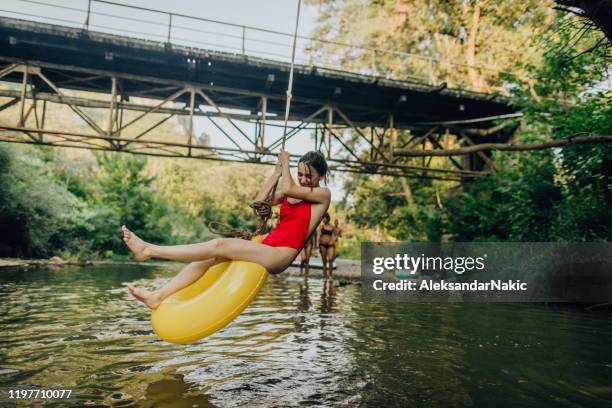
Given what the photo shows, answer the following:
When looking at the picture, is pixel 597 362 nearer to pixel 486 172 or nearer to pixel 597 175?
pixel 597 175

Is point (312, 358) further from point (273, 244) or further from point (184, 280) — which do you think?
point (184, 280)

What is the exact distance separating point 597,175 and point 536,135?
2766 millimetres

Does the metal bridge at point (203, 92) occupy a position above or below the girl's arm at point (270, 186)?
above

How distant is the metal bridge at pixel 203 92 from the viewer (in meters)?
11.9

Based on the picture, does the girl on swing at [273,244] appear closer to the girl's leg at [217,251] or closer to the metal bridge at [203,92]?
the girl's leg at [217,251]

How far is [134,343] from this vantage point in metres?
4.58

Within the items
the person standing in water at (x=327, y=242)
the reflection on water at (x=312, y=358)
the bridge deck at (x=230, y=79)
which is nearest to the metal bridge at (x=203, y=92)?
the bridge deck at (x=230, y=79)

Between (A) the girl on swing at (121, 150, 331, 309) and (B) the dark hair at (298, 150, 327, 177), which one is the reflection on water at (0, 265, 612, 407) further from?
(B) the dark hair at (298, 150, 327, 177)

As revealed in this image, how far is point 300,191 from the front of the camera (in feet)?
13.1

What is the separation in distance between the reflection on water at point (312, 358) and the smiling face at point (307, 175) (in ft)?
5.31

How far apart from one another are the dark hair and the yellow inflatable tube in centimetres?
104

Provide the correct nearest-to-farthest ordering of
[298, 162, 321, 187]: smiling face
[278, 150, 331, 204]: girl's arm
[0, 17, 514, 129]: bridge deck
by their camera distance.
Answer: [278, 150, 331, 204]: girl's arm, [298, 162, 321, 187]: smiling face, [0, 17, 514, 129]: bridge deck

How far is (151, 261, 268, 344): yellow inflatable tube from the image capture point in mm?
3695

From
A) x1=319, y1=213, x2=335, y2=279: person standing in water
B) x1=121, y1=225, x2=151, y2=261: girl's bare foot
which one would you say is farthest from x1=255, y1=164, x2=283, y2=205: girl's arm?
x1=319, y1=213, x2=335, y2=279: person standing in water
